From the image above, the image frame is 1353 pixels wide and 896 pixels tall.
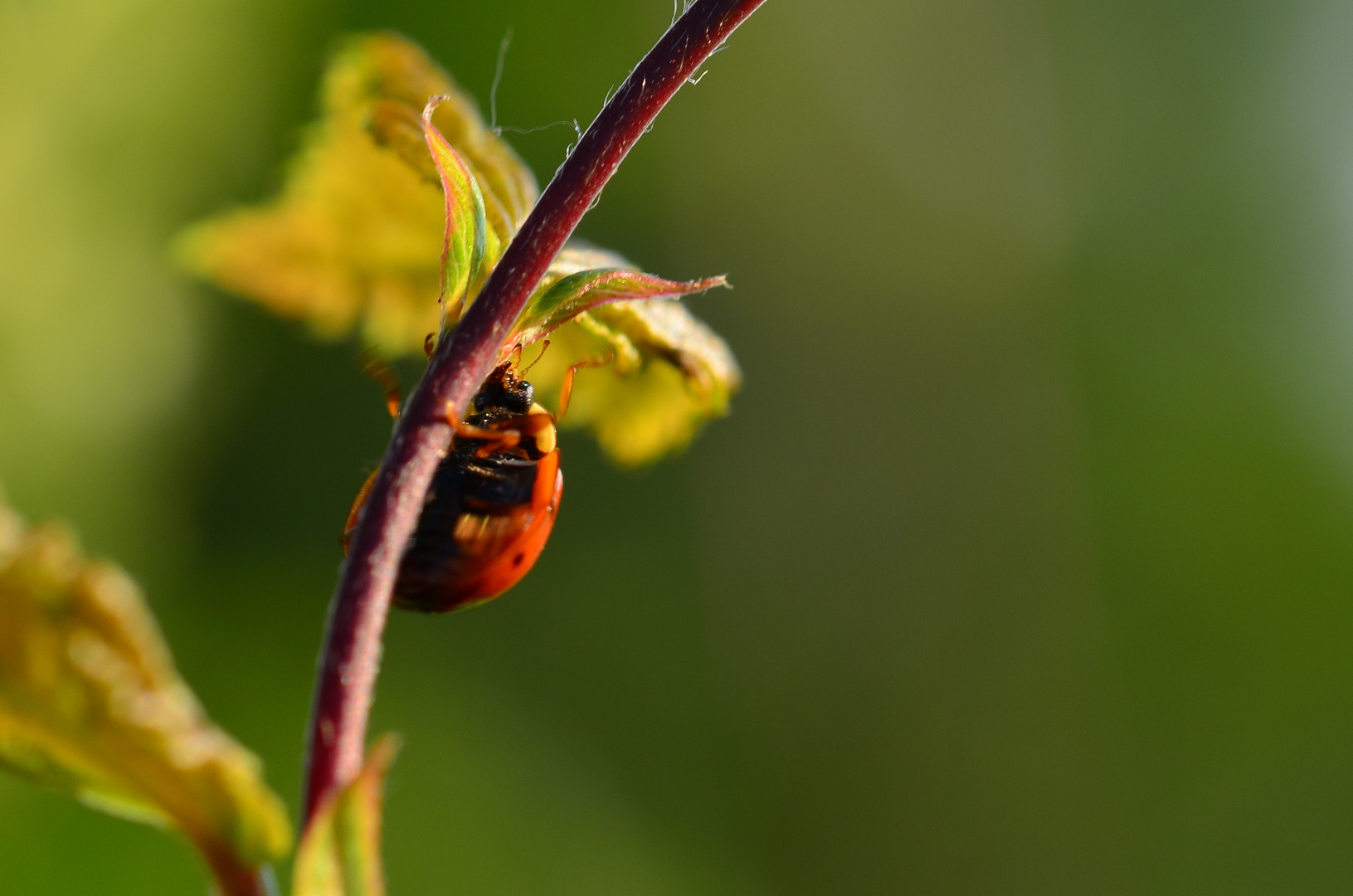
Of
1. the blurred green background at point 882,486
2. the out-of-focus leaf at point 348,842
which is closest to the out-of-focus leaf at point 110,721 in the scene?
the out-of-focus leaf at point 348,842

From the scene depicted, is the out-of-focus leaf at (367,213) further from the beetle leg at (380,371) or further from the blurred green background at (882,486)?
the blurred green background at (882,486)

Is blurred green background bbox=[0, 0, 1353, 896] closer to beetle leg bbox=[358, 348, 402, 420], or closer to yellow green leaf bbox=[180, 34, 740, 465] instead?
yellow green leaf bbox=[180, 34, 740, 465]

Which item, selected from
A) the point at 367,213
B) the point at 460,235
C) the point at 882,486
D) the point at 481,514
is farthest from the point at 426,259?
the point at 882,486

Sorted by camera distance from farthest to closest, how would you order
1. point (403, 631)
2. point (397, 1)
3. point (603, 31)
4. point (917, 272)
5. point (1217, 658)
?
point (917, 272) < point (1217, 658) < point (603, 31) < point (403, 631) < point (397, 1)

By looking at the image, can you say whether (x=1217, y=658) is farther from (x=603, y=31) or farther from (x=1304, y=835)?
(x=603, y=31)

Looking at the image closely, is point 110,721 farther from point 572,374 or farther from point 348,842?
point 572,374

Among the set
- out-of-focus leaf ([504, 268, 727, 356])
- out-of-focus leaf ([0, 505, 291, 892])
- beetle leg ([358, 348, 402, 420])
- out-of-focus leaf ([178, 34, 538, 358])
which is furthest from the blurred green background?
out-of-focus leaf ([504, 268, 727, 356])

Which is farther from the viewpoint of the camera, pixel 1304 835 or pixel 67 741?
pixel 1304 835

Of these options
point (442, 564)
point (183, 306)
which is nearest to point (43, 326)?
point (183, 306)
